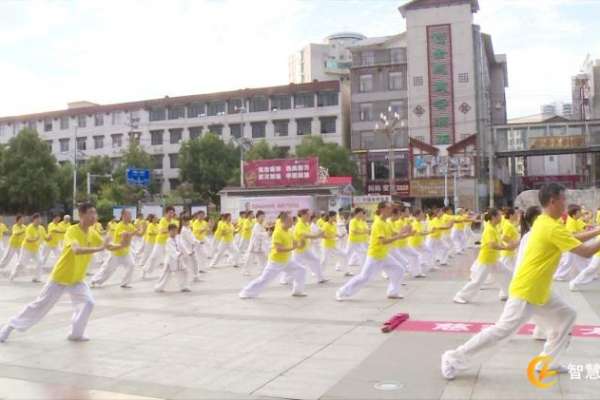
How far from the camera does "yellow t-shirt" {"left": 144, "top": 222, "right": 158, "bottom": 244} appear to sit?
16328mm

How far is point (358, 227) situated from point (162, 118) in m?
46.0

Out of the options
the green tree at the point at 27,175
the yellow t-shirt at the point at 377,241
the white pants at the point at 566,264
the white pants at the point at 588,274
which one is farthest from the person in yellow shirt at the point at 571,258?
the green tree at the point at 27,175

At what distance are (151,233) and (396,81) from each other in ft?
121

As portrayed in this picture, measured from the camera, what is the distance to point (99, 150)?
60344 mm

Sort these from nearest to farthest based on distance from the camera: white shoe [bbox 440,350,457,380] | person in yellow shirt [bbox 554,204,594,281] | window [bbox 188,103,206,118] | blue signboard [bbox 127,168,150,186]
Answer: white shoe [bbox 440,350,457,380]
person in yellow shirt [bbox 554,204,594,281]
blue signboard [bbox 127,168,150,186]
window [bbox 188,103,206,118]

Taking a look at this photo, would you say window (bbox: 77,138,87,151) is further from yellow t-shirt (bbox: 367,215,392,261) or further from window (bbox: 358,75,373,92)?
yellow t-shirt (bbox: 367,215,392,261)

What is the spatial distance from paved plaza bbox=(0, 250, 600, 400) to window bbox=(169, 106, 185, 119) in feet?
154

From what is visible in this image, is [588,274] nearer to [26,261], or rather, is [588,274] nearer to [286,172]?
[26,261]

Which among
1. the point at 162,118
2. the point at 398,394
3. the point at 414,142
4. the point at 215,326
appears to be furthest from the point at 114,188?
the point at 398,394

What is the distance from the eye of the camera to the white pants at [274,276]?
35.3 feet

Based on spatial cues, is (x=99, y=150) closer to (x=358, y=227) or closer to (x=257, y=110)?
(x=257, y=110)

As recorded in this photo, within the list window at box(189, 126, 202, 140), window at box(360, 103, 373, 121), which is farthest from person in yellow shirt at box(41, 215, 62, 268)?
window at box(189, 126, 202, 140)

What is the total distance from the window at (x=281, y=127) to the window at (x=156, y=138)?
11424 mm

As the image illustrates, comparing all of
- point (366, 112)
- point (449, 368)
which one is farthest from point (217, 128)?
point (449, 368)
